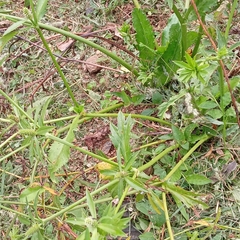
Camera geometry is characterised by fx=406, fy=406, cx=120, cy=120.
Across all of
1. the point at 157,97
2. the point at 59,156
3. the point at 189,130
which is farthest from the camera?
the point at 157,97

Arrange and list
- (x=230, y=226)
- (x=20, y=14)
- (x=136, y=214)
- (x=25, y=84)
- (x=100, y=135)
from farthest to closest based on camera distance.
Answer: (x=20, y=14) < (x=25, y=84) < (x=100, y=135) < (x=136, y=214) < (x=230, y=226)

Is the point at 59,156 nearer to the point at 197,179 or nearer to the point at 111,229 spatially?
the point at 111,229

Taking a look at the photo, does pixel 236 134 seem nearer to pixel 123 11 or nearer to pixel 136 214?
pixel 136 214

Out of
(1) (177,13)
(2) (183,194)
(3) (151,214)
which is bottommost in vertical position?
Answer: (3) (151,214)

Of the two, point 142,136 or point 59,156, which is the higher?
point 59,156

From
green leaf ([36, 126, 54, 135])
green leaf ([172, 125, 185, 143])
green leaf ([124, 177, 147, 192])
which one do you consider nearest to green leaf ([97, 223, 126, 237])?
green leaf ([124, 177, 147, 192])

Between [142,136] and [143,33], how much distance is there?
0.45m

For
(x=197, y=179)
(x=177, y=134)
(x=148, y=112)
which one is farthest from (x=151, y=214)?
(x=148, y=112)

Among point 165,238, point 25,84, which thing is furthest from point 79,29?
point 165,238

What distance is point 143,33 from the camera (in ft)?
5.55

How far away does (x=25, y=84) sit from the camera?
7.50ft

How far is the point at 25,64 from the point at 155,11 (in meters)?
0.81

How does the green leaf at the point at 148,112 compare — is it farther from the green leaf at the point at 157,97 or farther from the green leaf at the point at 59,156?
the green leaf at the point at 59,156

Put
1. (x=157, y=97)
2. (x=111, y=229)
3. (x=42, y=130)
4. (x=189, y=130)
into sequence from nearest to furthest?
(x=111, y=229), (x=42, y=130), (x=189, y=130), (x=157, y=97)
